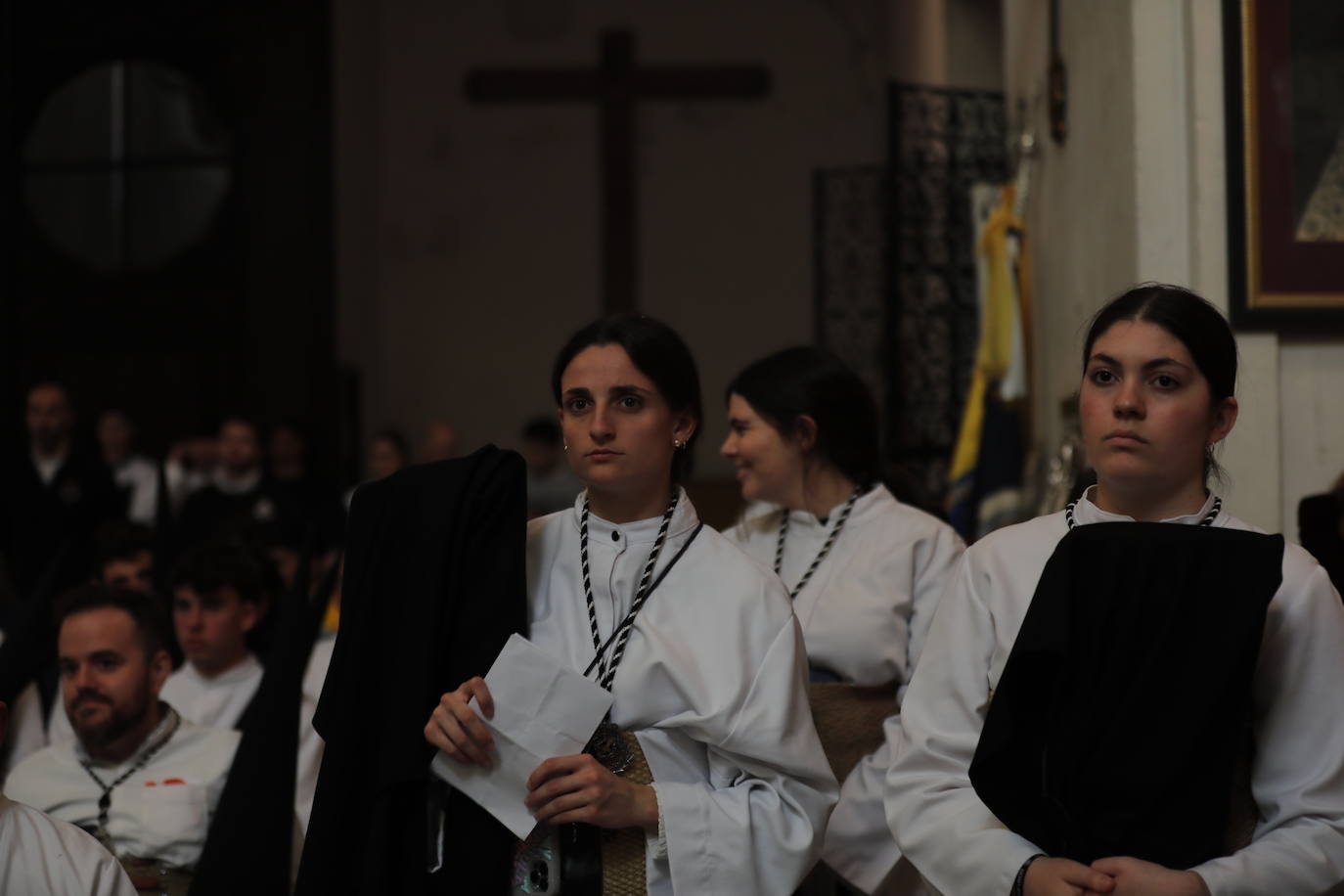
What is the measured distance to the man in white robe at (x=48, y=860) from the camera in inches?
118

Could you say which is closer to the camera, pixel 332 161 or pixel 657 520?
pixel 657 520

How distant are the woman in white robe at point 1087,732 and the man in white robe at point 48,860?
142cm

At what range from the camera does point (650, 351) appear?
9.75 ft

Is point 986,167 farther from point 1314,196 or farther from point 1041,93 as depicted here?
point 1314,196

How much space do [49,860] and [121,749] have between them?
41.3 inches

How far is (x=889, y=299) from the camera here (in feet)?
25.6

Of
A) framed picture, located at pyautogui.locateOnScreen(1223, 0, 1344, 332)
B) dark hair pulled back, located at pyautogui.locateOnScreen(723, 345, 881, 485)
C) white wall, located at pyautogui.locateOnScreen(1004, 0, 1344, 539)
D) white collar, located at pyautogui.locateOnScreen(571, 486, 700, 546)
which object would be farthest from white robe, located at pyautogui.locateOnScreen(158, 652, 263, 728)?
framed picture, located at pyautogui.locateOnScreen(1223, 0, 1344, 332)

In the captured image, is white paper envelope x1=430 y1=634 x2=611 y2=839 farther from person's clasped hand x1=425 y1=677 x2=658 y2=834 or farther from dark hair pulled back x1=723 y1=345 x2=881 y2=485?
dark hair pulled back x1=723 y1=345 x2=881 y2=485

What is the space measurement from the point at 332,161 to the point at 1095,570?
10.5 metres

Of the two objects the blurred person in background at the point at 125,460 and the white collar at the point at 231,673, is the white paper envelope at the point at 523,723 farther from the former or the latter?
the blurred person in background at the point at 125,460

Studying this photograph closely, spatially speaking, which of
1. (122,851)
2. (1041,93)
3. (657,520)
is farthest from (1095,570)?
(1041,93)

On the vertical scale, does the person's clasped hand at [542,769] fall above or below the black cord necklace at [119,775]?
above

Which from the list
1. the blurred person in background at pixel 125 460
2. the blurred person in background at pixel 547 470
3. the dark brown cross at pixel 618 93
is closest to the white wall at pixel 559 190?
the dark brown cross at pixel 618 93

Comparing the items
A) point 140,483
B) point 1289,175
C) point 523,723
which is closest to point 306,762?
point 523,723
